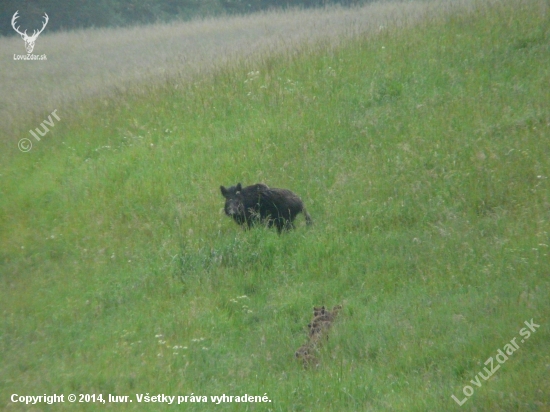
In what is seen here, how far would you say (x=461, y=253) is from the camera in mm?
8594

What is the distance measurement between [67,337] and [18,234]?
15.6ft

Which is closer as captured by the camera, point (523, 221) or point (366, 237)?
point (523, 221)

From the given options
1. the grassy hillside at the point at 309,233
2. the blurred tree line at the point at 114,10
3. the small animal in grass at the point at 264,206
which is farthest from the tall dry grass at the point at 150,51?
the blurred tree line at the point at 114,10

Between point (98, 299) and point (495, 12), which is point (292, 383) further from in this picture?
point (495, 12)

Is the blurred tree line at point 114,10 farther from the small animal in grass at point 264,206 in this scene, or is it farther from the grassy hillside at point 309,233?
the small animal in grass at point 264,206

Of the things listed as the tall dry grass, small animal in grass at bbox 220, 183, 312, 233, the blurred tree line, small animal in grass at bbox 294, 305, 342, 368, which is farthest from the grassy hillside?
the blurred tree line

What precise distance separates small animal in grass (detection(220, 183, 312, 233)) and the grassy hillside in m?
0.35

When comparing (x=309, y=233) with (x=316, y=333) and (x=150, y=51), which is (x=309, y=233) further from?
(x=150, y=51)

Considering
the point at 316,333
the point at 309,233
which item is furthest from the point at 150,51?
the point at 316,333

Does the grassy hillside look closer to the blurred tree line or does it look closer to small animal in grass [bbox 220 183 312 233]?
small animal in grass [bbox 220 183 312 233]

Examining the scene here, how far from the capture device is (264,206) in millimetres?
10680

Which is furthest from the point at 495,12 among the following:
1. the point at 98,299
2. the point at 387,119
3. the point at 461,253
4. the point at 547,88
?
the point at 98,299

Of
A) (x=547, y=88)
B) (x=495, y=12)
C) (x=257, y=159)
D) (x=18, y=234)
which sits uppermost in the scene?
(x=495, y=12)

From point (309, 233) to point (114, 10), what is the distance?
35096 millimetres
